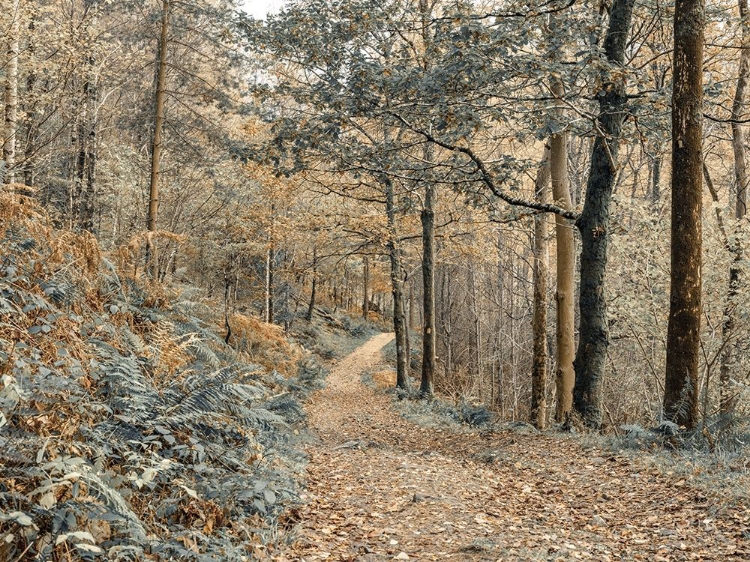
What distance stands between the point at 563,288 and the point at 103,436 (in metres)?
8.53

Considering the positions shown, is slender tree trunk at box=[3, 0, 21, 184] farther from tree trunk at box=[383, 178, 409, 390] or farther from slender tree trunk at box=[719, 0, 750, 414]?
slender tree trunk at box=[719, 0, 750, 414]

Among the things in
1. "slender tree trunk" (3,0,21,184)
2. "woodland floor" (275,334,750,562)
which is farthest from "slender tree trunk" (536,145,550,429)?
"slender tree trunk" (3,0,21,184)

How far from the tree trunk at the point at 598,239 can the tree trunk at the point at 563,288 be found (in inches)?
65.1

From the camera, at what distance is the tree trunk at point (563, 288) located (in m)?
10.1

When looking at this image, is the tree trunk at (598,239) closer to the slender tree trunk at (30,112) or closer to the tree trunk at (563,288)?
the tree trunk at (563,288)

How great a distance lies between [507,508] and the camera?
5.50 metres

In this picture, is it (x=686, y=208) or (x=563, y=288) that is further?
(x=563, y=288)

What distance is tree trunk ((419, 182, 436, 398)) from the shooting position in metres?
14.3

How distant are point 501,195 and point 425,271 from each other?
20.7 ft

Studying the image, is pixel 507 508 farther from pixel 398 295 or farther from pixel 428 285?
pixel 398 295

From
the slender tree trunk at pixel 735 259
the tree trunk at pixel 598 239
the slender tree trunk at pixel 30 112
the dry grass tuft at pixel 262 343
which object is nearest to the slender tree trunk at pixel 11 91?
the slender tree trunk at pixel 30 112

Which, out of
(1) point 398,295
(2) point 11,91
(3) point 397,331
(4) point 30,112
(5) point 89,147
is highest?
(4) point 30,112

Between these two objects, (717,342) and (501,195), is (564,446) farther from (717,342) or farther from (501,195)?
(717,342)

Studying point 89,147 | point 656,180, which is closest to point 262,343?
point 89,147
